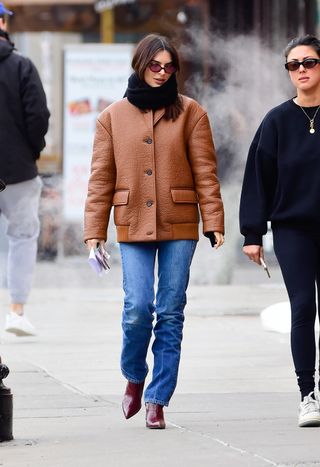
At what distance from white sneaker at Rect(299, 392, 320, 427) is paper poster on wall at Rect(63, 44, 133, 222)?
863 centimetres

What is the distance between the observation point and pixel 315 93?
6867 millimetres

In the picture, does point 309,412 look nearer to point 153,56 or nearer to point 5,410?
point 5,410

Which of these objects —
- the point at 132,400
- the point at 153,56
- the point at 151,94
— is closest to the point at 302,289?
the point at 132,400

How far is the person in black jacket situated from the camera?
1023 cm

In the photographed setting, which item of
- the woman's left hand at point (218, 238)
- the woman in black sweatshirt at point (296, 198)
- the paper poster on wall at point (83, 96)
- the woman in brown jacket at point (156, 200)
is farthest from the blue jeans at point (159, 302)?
the paper poster on wall at point (83, 96)

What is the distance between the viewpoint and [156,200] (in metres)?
6.75

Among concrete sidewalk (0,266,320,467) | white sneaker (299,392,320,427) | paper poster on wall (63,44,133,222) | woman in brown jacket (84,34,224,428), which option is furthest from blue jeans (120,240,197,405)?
paper poster on wall (63,44,133,222)

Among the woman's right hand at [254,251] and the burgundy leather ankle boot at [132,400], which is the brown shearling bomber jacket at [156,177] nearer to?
the woman's right hand at [254,251]

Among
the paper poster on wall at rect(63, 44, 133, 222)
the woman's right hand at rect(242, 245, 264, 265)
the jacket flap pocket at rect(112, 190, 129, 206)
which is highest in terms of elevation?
the paper poster on wall at rect(63, 44, 133, 222)

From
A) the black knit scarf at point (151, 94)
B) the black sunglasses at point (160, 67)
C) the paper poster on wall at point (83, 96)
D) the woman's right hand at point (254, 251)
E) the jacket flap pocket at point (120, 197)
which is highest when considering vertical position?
the paper poster on wall at point (83, 96)

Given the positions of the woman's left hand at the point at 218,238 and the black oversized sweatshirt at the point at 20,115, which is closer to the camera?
the woman's left hand at the point at 218,238

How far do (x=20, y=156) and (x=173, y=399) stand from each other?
3.14 m

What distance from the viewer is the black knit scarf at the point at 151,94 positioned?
6.77m

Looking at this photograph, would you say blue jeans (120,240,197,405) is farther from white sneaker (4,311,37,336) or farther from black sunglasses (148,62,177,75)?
white sneaker (4,311,37,336)
